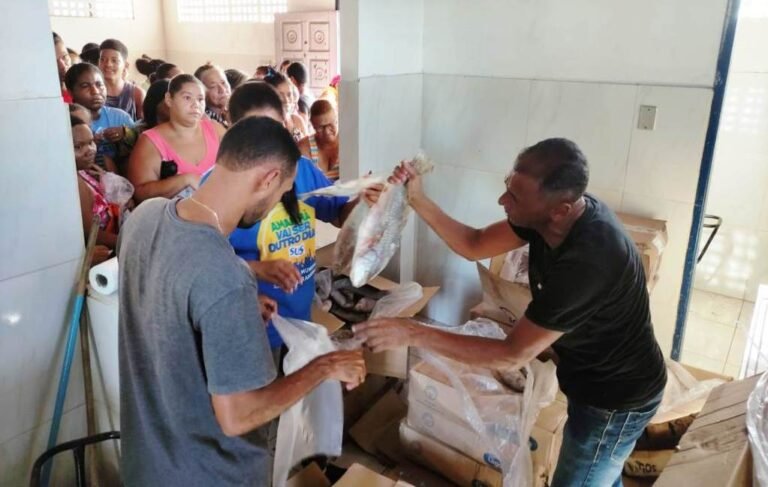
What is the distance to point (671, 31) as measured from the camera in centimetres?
214

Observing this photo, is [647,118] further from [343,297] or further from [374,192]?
[343,297]

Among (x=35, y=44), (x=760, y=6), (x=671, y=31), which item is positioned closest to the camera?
(x=35, y=44)

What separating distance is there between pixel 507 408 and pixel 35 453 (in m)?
1.37

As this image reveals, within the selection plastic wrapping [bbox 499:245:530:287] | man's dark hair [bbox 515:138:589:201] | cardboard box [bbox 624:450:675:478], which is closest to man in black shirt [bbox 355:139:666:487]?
man's dark hair [bbox 515:138:589:201]

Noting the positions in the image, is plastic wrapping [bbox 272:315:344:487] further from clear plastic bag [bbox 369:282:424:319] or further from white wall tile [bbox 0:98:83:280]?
white wall tile [bbox 0:98:83:280]

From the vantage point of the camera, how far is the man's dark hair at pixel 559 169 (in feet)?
4.25

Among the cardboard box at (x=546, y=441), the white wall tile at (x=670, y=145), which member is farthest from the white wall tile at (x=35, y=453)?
the white wall tile at (x=670, y=145)

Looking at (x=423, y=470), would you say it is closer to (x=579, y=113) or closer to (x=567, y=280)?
(x=567, y=280)

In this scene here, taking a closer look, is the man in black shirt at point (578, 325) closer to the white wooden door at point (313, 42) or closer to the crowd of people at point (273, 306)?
the crowd of people at point (273, 306)

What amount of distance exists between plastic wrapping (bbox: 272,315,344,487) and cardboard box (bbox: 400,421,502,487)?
0.30 m

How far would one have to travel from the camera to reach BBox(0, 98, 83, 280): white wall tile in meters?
1.40

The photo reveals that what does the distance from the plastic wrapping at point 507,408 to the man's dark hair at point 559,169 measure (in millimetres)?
662

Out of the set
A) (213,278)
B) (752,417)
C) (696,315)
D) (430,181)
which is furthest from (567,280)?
(696,315)

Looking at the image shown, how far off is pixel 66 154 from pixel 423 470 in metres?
1.47
